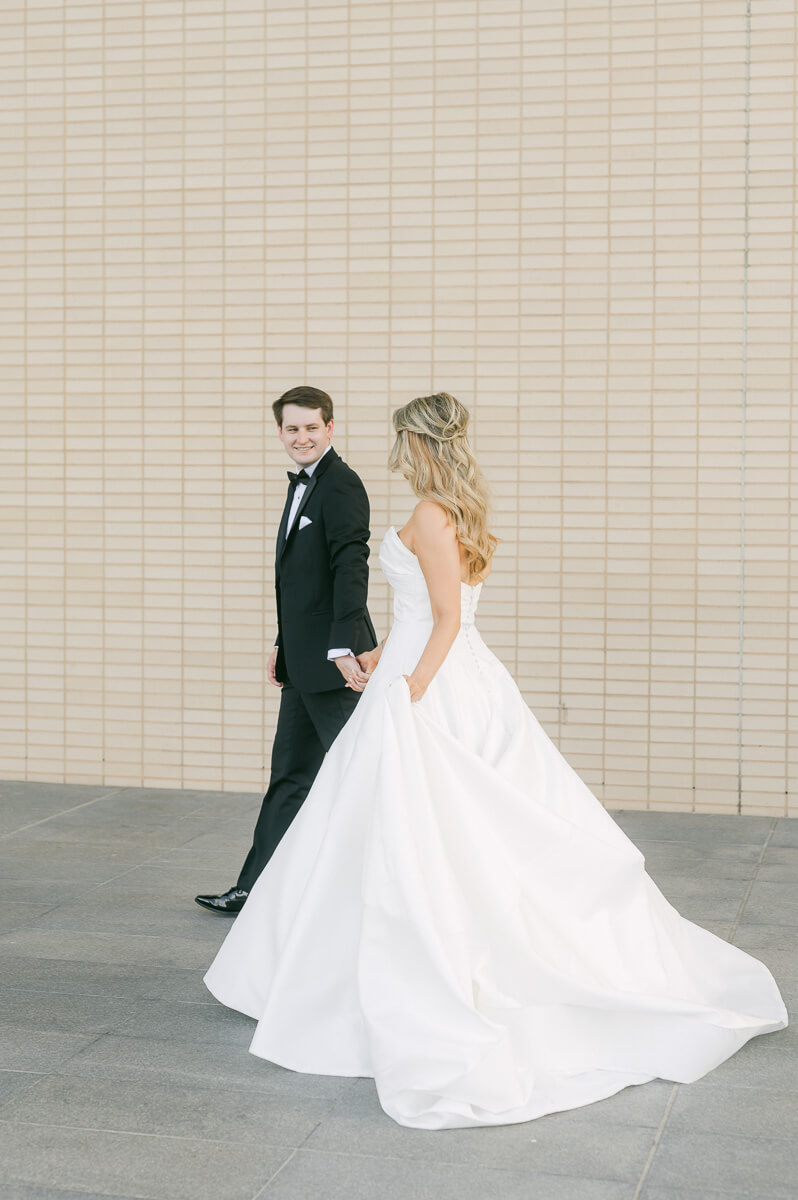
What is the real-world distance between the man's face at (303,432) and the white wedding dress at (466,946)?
123cm

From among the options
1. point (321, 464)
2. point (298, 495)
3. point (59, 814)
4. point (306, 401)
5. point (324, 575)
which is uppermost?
point (306, 401)

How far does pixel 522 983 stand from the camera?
3.24 metres

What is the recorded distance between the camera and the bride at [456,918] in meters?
3.12

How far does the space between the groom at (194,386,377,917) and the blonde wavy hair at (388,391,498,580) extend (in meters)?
0.89

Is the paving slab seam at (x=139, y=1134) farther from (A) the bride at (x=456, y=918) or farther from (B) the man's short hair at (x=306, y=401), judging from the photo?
(B) the man's short hair at (x=306, y=401)

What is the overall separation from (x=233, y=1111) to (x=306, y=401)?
243 centimetres

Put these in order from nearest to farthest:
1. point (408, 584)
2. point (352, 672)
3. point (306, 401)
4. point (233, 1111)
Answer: point (233, 1111), point (408, 584), point (352, 672), point (306, 401)

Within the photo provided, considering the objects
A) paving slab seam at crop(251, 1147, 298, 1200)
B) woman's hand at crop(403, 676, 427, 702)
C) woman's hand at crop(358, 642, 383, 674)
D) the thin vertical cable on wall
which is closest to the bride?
woman's hand at crop(403, 676, 427, 702)

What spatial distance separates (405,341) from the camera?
650cm

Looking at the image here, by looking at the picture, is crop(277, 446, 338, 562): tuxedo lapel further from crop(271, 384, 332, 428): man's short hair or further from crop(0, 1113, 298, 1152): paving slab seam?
crop(0, 1113, 298, 1152): paving slab seam

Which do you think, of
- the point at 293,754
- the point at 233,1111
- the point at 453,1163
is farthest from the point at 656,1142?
the point at 293,754

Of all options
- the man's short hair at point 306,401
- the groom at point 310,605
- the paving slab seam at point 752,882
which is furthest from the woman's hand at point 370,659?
the paving slab seam at point 752,882

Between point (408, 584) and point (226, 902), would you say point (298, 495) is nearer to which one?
point (408, 584)

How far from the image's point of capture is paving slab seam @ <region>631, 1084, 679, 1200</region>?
266cm
